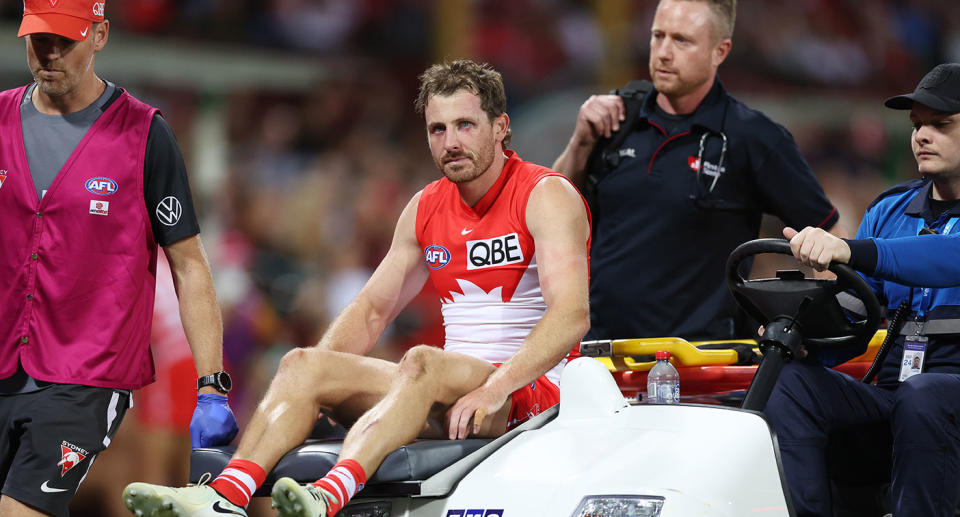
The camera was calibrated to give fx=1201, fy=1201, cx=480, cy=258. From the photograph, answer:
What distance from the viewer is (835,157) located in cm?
1160

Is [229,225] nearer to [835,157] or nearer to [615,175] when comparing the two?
[615,175]

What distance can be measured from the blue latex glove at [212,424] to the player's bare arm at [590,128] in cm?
172

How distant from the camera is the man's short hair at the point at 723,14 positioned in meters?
4.68

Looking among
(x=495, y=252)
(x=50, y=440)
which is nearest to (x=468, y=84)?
(x=495, y=252)

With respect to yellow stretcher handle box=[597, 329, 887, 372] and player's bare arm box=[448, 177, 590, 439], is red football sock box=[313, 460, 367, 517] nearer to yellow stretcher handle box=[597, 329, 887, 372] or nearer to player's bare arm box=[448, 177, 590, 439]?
player's bare arm box=[448, 177, 590, 439]

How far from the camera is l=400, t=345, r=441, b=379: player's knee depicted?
333 centimetres

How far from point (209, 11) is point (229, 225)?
8.07ft

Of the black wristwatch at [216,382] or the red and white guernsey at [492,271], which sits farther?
the red and white guernsey at [492,271]

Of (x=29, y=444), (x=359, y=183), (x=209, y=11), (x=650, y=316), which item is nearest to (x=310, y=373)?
(x=29, y=444)

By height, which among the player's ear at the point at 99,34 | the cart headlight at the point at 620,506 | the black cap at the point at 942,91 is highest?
the player's ear at the point at 99,34

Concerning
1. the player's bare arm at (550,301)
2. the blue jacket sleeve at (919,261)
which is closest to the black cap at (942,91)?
the blue jacket sleeve at (919,261)

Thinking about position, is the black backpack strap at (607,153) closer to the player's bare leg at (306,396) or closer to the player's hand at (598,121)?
the player's hand at (598,121)

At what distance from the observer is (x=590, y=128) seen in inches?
185

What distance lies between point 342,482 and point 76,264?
1.14 meters
